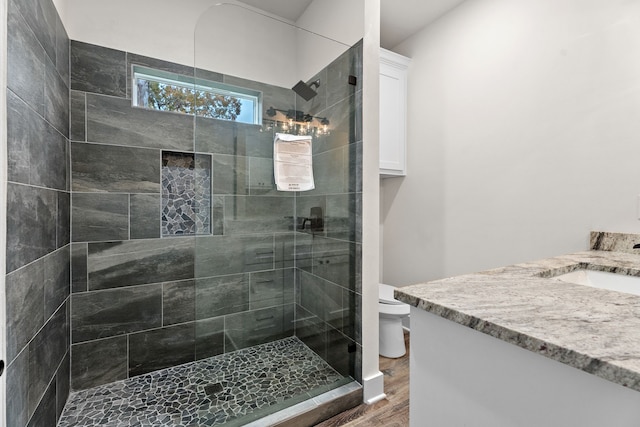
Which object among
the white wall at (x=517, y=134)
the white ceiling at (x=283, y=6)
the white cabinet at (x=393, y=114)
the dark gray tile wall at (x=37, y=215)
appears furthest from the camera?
the white cabinet at (x=393, y=114)

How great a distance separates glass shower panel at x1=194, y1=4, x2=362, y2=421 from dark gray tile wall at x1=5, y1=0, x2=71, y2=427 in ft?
2.26

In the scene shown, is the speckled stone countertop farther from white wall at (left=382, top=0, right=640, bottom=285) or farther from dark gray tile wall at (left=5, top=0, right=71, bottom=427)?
dark gray tile wall at (left=5, top=0, right=71, bottom=427)

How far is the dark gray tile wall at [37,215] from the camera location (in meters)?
0.98

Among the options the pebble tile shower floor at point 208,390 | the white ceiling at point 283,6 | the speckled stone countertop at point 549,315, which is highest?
the white ceiling at point 283,6

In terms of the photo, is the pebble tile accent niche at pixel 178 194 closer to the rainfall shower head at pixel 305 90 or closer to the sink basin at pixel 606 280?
the rainfall shower head at pixel 305 90

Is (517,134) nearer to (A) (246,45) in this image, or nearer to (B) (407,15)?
(B) (407,15)

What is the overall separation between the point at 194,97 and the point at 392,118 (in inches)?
66.3

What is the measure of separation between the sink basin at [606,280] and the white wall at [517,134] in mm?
710

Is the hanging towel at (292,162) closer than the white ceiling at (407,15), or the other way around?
the hanging towel at (292,162)

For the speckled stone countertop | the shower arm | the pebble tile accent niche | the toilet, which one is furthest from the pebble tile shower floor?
the shower arm

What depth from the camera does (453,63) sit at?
235 centimetres

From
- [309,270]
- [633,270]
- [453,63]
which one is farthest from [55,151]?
[453,63]

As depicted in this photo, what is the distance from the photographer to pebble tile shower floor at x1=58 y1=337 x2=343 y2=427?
5.16 feet

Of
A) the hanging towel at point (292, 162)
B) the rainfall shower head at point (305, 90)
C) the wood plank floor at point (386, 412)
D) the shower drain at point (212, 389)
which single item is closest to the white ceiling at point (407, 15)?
the rainfall shower head at point (305, 90)
